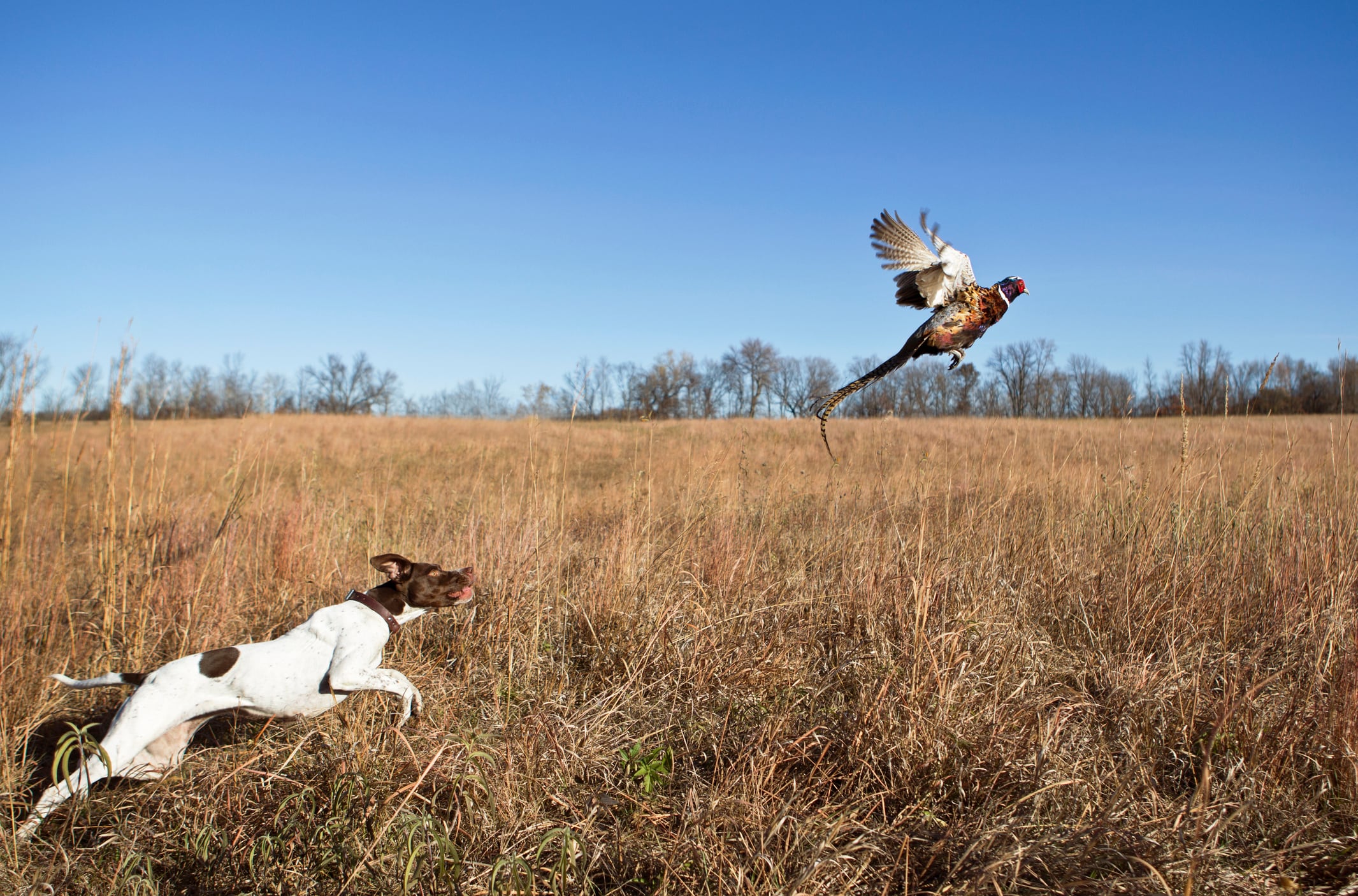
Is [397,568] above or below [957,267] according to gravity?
below

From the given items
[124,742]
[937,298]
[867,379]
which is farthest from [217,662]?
[937,298]

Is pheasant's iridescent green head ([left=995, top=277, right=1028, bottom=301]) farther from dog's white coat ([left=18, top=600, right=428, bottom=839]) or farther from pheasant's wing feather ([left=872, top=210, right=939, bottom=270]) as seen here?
dog's white coat ([left=18, top=600, right=428, bottom=839])

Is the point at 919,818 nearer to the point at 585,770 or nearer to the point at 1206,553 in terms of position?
the point at 585,770

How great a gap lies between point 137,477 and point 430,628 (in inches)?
286

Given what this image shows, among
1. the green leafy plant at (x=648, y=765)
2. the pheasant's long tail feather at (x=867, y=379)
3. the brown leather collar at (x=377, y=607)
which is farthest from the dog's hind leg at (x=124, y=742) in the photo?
the pheasant's long tail feather at (x=867, y=379)

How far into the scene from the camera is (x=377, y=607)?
265 centimetres

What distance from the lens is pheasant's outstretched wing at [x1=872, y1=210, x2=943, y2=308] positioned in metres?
3.08

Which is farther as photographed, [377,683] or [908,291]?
[908,291]


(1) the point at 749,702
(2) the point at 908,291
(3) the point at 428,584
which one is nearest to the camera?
(3) the point at 428,584

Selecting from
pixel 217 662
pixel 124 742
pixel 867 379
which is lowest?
pixel 124 742

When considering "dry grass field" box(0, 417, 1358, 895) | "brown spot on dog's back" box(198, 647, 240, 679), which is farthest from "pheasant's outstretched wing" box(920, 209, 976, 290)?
"brown spot on dog's back" box(198, 647, 240, 679)

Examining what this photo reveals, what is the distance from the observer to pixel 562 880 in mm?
1835

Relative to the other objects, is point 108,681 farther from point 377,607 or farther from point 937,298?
point 937,298

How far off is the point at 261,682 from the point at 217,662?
17 centimetres
